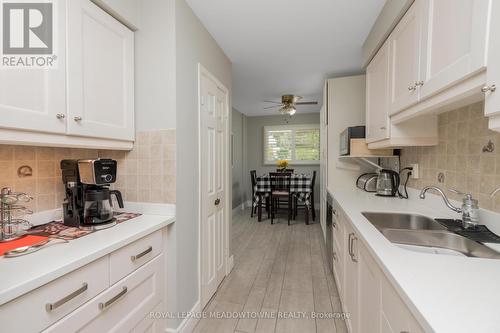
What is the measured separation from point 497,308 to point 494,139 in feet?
3.21

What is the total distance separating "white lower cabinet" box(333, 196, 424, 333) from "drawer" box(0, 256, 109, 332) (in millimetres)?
1127

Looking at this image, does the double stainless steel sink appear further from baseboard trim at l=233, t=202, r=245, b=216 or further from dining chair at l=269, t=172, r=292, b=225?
baseboard trim at l=233, t=202, r=245, b=216

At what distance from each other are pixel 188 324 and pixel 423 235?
63.0 inches

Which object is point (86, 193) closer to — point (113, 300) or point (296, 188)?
Result: point (113, 300)

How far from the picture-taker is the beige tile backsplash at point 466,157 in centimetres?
116

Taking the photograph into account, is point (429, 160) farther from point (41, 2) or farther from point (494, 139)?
point (41, 2)

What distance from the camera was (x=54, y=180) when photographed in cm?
134

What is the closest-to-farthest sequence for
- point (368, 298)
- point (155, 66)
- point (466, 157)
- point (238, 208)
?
1. point (368, 298)
2. point (466, 157)
3. point (155, 66)
4. point (238, 208)

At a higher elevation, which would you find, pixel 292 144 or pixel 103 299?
pixel 292 144

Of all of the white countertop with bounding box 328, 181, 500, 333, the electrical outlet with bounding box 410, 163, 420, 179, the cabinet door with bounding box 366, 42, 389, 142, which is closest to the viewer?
the white countertop with bounding box 328, 181, 500, 333

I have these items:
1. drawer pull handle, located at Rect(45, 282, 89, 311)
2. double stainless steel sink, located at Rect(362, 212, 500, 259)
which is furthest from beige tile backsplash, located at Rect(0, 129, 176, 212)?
double stainless steel sink, located at Rect(362, 212, 500, 259)

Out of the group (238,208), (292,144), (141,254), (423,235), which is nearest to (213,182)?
(141,254)

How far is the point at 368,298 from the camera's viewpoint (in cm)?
107

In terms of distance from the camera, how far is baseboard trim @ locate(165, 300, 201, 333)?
4.81ft
